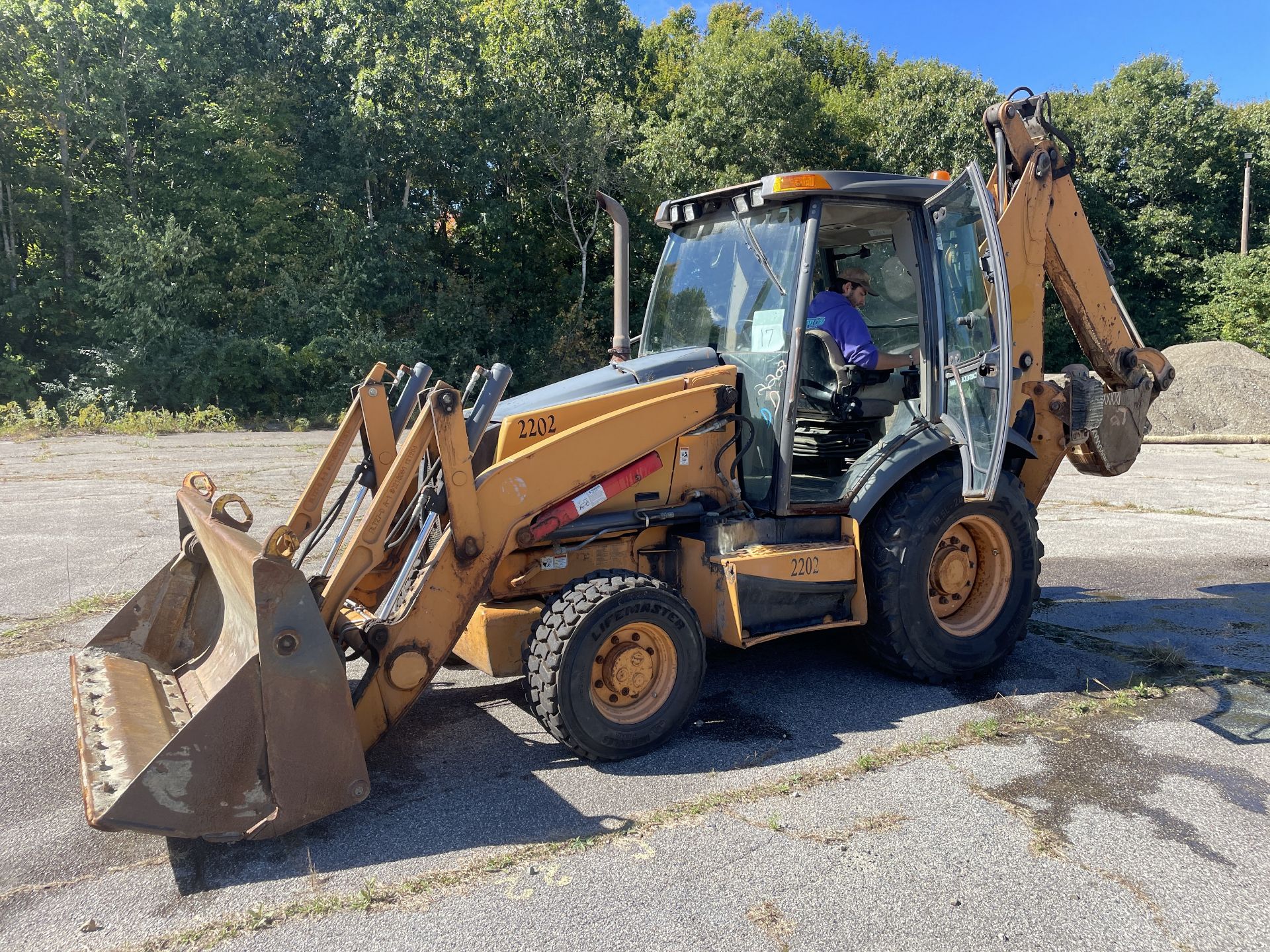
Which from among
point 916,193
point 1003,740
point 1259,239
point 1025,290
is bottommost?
point 1003,740

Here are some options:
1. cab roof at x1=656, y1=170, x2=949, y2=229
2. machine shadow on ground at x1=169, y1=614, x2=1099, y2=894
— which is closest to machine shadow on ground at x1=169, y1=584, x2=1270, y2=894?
machine shadow on ground at x1=169, y1=614, x2=1099, y2=894

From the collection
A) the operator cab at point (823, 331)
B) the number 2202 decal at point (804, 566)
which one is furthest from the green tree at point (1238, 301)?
the number 2202 decal at point (804, 566)

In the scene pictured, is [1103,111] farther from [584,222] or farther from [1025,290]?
[1025,290]

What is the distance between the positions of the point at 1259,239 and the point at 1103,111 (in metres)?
6.24

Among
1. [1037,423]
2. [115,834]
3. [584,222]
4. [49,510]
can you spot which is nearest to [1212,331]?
[584,222]

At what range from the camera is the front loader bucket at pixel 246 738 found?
305 cm

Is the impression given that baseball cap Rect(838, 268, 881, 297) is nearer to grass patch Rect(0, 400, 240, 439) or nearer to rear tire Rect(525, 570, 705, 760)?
rear tire Rect(525, 570, 705, 760)

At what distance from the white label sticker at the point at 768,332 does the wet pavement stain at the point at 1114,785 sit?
2273 mm

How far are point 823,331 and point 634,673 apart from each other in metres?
2.18

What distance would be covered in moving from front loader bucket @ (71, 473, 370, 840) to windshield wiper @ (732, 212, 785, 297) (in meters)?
2.77

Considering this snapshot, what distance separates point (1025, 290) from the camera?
17.3 ft

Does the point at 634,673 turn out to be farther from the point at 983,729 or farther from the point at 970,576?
the point at 970,576

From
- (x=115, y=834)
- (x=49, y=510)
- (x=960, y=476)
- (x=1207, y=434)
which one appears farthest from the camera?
(x=1207, y=434)

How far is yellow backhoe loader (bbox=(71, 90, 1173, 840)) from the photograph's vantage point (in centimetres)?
335
